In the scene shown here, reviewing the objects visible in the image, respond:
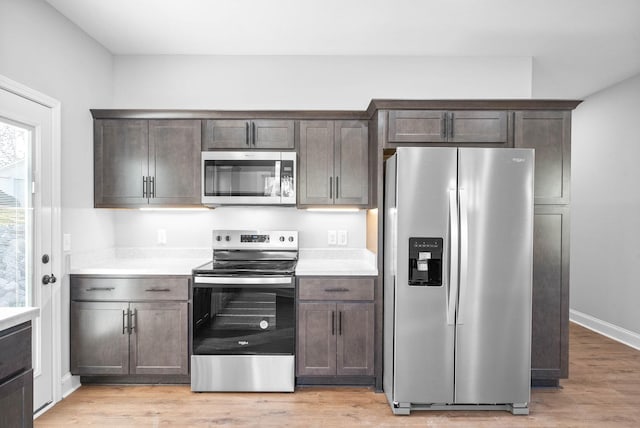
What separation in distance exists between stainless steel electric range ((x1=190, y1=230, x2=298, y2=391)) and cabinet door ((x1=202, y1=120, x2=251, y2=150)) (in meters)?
1.05

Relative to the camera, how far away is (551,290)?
2820mm

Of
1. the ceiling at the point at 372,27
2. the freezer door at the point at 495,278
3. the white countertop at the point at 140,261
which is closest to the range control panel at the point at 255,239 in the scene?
the white countertop at the point at 140,261

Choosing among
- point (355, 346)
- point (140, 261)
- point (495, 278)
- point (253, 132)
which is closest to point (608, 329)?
point (495, 278)

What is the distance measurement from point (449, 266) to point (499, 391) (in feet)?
3.04

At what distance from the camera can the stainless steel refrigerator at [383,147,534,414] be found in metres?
2.43

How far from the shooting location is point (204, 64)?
134 inches

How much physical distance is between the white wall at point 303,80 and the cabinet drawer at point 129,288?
1.64m

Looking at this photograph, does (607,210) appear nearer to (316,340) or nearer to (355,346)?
(355,346)

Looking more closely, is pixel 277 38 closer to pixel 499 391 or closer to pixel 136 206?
pixel 136 206

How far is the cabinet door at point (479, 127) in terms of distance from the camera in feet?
9.16

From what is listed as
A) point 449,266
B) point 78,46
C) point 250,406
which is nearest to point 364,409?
point 250,406

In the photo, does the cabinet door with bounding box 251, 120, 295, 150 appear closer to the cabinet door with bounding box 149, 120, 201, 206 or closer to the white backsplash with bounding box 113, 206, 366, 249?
the cabinet door with bounding box 149, 120, 201, 206

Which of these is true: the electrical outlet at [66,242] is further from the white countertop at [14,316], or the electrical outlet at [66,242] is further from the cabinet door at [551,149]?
the cabinet door at [551,149]

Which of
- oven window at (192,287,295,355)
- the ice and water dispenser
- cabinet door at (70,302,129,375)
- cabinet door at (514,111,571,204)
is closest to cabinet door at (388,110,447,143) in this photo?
cabinet door at (514,111,571,204)
